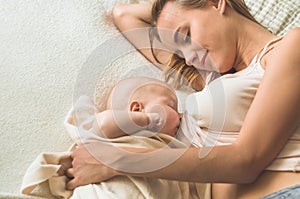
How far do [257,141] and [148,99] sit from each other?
0.34m

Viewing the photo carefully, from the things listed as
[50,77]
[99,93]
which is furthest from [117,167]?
[50,77]

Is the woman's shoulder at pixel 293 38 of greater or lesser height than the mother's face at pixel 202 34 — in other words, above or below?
above

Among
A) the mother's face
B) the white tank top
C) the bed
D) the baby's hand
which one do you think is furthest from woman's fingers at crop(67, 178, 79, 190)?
Answer: the mother's face

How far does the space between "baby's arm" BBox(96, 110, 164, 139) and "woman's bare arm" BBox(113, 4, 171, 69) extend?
1.16ft

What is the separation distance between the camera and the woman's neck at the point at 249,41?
135cm

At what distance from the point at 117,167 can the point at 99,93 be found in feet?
1.10

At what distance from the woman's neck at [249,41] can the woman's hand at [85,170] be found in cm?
Result: 48

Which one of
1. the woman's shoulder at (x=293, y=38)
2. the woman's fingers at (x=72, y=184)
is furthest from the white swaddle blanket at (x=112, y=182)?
the woman's shoulder at (x=293, y=38)

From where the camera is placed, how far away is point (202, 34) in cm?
135

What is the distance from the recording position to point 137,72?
5.14ft

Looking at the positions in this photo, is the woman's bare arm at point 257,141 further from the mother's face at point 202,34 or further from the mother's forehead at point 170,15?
the mother's forehead at point 170,15

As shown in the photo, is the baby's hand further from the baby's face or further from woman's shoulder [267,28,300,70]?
woman's shoulder [267,28,300,70]

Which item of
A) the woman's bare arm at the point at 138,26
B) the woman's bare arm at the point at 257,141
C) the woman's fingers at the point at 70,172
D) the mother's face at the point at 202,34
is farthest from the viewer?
the woman's bare arm at the point at 138,26

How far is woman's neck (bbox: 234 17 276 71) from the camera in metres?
1.35
